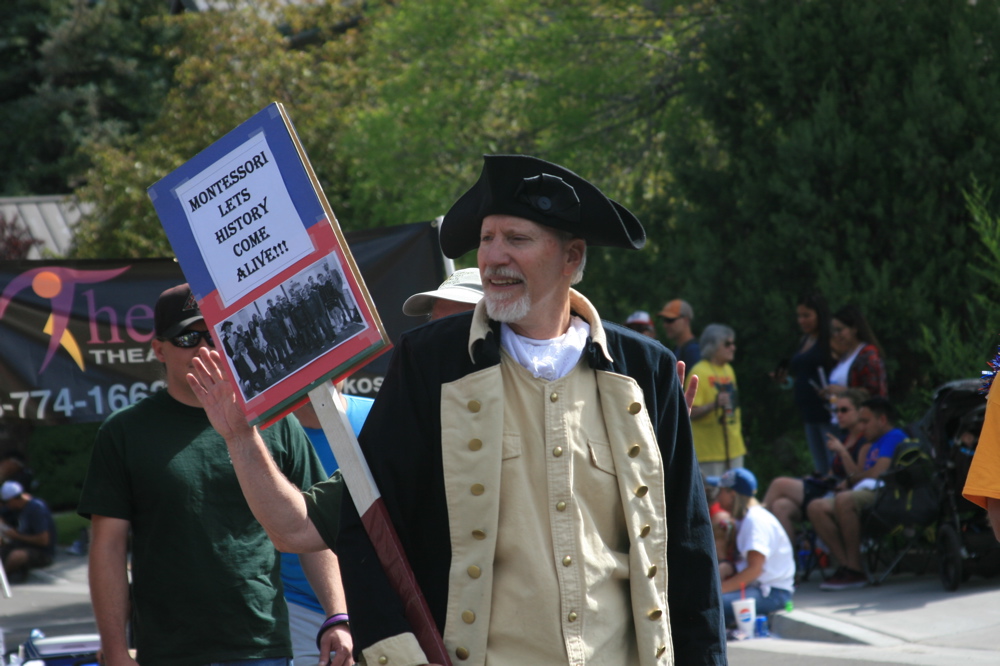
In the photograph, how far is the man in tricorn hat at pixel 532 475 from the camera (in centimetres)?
254

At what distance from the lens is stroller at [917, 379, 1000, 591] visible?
7.92 m

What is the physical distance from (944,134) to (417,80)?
23.8 feet

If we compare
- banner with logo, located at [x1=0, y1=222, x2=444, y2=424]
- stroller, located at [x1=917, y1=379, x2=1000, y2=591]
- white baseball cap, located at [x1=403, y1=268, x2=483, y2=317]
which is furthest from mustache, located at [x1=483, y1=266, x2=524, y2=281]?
stroller, located at [x1=917, y1=379, x2=1000, y2=591]

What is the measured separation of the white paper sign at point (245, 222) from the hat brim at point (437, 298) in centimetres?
108

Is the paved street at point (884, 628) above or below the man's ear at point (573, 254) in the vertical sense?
below

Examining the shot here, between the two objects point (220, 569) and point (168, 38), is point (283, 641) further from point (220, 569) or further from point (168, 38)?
point (168, 38)

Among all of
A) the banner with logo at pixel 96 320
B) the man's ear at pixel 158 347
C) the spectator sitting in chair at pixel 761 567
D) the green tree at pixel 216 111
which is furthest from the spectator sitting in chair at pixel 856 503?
the green tree at pixel 216 111

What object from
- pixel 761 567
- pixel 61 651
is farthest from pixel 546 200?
pixel 761 567

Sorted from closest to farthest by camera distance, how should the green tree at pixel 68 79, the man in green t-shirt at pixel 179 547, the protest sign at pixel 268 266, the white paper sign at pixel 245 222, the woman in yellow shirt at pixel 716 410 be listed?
the protest sign at pixel 268 266, the white paper sign at pixel 245 222, the man in green t-shirt at pixel 179 547, the woman in yellow shirt at pixel 716 410, the green tree at pixel 68 79

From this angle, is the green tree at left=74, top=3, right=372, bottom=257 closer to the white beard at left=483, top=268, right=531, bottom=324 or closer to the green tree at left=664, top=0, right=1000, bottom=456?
the green tree at left=664, top=0, right=1000, bottom=456

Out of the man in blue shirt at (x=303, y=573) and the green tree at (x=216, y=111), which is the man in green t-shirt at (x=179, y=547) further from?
the green tree at (x=216, y=111)

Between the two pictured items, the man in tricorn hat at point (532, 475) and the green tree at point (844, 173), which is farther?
the green tree at point (844, 173)

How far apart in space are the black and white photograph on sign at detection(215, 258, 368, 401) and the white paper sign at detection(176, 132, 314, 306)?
2.7 inches

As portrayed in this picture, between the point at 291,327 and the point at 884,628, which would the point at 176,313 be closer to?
the point at 291,327
